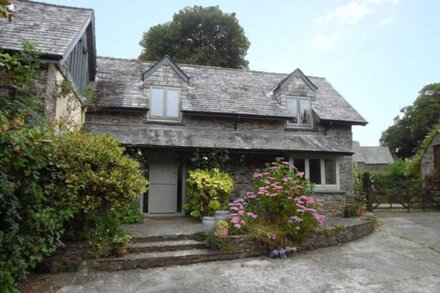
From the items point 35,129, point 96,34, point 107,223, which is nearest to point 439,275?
point 107,223

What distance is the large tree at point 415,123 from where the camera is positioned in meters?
37.3

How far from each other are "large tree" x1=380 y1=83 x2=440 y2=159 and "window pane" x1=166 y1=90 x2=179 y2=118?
114ft

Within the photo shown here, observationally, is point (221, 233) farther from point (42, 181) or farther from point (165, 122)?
point (165, 122)

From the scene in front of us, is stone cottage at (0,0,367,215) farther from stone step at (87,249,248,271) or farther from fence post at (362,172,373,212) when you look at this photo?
stone step at (87,249,248,271)

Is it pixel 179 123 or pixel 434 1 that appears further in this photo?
pixel 179 123

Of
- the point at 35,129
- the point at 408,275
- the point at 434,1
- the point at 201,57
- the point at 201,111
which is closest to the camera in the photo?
the point at 35,129

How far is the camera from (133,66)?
46.8 ft

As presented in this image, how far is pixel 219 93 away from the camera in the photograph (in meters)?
13.5

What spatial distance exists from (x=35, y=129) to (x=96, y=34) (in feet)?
31.5

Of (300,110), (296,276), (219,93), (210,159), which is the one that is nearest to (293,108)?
(300,110)

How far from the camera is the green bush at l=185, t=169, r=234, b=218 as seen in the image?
31.7 ft

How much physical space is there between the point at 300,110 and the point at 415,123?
34944mm

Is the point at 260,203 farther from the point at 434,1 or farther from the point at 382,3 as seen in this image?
the point at 382,3

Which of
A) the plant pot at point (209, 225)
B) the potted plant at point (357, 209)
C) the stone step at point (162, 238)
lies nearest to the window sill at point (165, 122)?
the plant pot at point (209, 225)
